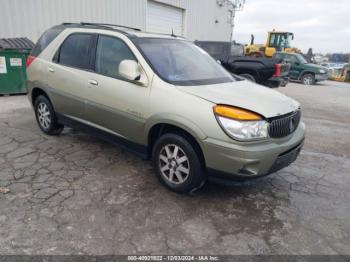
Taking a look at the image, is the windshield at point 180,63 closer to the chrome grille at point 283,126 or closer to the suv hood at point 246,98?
the suv hood at point 246,98

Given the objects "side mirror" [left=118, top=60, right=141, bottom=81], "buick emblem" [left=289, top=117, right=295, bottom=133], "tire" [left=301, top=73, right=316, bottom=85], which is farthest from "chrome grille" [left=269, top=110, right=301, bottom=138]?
"tire" [left=301, top=73, right=316, bottom=85]

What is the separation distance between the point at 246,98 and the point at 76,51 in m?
2.55

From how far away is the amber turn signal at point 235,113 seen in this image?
2686mm

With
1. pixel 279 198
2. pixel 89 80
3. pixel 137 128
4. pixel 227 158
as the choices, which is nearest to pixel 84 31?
pixel 89 80

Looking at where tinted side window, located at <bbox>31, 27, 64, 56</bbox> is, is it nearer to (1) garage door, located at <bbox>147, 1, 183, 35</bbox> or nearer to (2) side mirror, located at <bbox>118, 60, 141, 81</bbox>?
(2) side mirror, located at <bbox>118, 60, 141, 81</bbox>

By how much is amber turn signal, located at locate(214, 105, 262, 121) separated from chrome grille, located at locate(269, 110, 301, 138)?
20cm

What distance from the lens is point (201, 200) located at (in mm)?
3152

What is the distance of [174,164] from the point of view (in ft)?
10.3

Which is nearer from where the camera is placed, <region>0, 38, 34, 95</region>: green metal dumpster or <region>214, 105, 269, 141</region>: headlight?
<region>214, 105, 269, 141</region>: headlight

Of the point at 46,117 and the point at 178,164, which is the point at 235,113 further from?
the point at 46,117

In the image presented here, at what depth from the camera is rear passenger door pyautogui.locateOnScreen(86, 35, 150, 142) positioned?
3.26 m

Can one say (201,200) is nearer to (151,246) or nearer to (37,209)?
(151,246)

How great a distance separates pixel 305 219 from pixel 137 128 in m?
2.07

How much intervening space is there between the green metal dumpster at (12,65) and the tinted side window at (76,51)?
14.1ft
